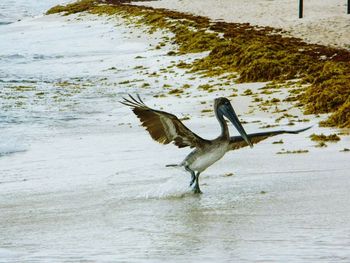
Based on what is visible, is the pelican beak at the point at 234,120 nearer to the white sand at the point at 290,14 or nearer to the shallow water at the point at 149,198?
the shallow water at the point at 149,198

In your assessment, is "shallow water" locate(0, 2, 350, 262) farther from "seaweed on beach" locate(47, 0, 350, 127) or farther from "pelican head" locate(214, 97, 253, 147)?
"seaweed on beach" locate(47, 0, 350, 127)

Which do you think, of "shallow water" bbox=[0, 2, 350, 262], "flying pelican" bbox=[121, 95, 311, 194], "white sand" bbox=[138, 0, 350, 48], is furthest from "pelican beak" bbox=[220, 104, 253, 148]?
"white sand" bbox=[138, 0, 350, 48]

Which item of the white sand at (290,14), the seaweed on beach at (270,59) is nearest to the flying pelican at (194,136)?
the seaweed on beach at (270,59)

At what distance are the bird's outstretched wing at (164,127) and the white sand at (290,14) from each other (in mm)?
15971

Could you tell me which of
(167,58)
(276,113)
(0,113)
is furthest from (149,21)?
(276,113)

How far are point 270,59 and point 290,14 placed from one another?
1388cm

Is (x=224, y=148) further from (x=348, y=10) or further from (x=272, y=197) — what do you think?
(x=348, y=10)

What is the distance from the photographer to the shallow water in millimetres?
5133

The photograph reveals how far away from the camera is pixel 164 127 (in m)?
6.68

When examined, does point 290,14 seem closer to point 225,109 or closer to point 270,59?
point 270,59

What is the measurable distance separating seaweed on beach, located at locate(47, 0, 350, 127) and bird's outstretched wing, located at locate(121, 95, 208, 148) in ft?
12.9

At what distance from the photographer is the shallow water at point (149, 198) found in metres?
5.13

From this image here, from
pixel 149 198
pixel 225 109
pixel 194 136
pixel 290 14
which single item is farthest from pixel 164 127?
pixel 290 14

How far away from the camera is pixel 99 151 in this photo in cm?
1040
